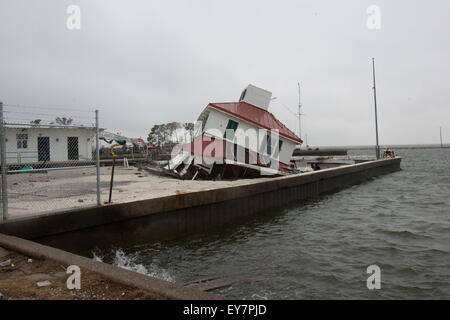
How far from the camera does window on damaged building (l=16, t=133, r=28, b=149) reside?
23.6 m

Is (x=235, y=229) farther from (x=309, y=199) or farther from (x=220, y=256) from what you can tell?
(x=309, y=199)

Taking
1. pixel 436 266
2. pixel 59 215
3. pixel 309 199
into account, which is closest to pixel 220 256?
pixel 59 215

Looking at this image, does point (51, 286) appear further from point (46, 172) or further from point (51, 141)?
point (51, 141)

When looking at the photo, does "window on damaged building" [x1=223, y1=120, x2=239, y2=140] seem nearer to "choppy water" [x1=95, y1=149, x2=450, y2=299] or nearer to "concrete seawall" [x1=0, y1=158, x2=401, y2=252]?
"concrete seawall" [x1=0, y1=158, x2=401, y2=252]

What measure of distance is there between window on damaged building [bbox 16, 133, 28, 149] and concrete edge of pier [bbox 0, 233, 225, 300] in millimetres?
21673

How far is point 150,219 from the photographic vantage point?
879 cm

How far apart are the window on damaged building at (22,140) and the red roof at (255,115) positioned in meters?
16.1

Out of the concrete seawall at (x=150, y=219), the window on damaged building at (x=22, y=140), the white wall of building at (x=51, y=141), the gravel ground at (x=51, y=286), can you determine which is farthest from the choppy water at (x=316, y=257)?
the window on damaged building at (x=22, y=140)

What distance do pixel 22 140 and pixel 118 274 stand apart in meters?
24.4

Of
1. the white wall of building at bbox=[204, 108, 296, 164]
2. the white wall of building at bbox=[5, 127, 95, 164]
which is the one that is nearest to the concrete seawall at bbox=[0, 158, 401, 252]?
the white wall of building at bbox=[204, 108, 296, 164]

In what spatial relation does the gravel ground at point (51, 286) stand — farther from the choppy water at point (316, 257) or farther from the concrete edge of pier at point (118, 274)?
the choppy water at point (316, 257)

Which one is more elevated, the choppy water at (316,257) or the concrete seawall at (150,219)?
the concrete seawall at (150,219)

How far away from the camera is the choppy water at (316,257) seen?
246 inches

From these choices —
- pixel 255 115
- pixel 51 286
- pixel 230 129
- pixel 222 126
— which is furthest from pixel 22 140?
pixel 51 286
